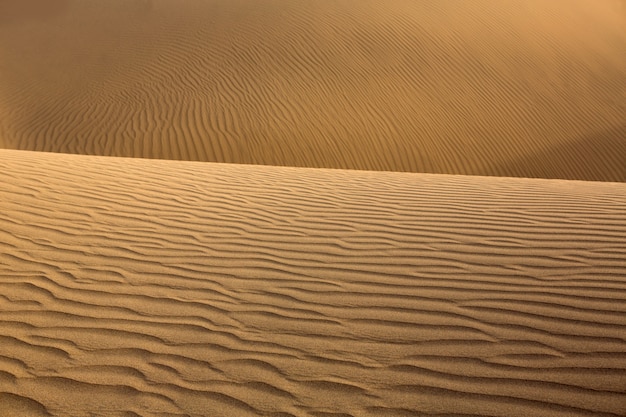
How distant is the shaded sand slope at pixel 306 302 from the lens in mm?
3037

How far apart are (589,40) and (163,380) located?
17.5m

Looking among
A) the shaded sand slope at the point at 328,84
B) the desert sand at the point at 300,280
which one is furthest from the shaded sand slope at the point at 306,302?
the shaded sand slope at the point at 328,84

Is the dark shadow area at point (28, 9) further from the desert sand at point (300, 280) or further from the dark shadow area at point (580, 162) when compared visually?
the dark shadow area at point (580, 162)

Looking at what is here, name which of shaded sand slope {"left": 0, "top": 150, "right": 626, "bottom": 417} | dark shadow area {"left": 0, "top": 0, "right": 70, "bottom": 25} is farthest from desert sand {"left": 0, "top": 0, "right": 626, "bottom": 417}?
dark shadow area {"left": 0, "top": 0, "right": 70, "bottom": 25}

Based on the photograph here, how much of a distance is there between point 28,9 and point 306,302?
64.9ft

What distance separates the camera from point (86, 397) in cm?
301

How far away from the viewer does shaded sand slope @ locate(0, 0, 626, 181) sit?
12.3 meters

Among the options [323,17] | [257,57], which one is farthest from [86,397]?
[323,17]

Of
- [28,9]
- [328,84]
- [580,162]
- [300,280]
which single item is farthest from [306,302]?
[28,9]

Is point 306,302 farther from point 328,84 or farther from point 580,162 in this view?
point 328,84

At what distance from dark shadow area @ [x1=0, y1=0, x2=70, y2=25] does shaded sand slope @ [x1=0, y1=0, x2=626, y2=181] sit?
0.45 feet

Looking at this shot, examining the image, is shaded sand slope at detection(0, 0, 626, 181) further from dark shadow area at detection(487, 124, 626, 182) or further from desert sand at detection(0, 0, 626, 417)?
desert sand at detection(0, 0, 626, 417)

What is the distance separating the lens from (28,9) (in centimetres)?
2011

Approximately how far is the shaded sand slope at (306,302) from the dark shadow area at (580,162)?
6369mm
